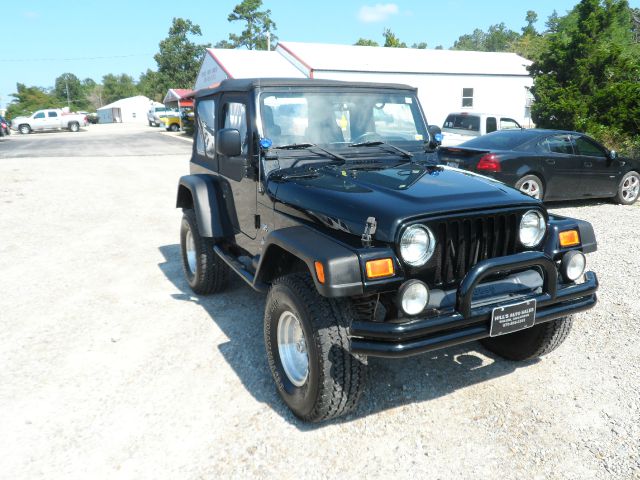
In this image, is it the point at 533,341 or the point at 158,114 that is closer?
the point at 533,341

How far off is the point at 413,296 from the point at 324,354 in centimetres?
57

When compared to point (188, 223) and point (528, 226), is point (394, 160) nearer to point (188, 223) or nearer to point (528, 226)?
point (528, 226)

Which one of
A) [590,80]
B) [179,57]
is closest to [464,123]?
[590,80]

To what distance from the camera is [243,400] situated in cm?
345

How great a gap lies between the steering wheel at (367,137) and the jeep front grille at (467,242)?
1.38 m

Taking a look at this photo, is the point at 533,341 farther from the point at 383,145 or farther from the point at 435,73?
the point at 435,73

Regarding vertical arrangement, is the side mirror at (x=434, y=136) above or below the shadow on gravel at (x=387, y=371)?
above

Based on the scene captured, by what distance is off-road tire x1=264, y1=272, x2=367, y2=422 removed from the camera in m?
2.81

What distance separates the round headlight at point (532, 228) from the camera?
315 centimetres

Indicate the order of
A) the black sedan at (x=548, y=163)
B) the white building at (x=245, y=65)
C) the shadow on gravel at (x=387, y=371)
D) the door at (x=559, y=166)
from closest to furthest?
1. the shadow on gravel at (x=387, y=371)
2. the black sedan at (x=548, y=163)
3. the door at (x=559, y=166)
4. the white building at (x=245, y=65)

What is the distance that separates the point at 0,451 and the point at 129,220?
648 centimetres

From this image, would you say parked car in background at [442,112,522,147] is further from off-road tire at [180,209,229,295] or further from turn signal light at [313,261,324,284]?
turn signal light at [313,261,324,284]

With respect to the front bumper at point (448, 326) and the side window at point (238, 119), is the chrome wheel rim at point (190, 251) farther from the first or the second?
the front bumper at point (448, 326)

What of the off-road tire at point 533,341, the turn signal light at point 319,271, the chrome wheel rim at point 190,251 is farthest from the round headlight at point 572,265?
the chrome wheel rim at point 190,251
